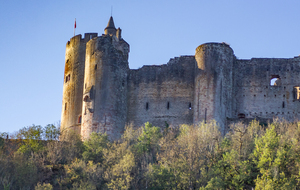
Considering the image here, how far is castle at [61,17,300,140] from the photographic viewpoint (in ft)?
153

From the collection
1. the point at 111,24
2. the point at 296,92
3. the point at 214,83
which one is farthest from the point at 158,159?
→ the point at 111,24

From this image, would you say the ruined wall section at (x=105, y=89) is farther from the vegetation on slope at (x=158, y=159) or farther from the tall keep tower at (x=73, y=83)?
the tall keep tower at (x=73, y=83)

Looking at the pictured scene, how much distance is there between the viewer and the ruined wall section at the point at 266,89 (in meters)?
48.0

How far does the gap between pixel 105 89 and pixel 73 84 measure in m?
5.38

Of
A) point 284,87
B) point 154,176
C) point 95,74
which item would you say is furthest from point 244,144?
point 95,74

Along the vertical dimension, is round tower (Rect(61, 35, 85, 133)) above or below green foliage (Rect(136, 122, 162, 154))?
above

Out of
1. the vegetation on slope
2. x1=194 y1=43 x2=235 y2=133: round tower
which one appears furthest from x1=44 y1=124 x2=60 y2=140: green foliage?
x1=194 y1=43 x2=235 y2=133: round tower

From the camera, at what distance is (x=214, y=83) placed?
153 ft

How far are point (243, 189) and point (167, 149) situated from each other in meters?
6.15

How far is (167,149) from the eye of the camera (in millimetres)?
41312

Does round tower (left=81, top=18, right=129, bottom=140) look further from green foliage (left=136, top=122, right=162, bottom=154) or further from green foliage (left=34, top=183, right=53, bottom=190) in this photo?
green foliage (left=34, top=183, right=53, bottom=190)

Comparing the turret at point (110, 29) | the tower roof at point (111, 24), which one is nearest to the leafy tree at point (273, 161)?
the turret at point (110, 29)

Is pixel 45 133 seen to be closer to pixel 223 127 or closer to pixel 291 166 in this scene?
pixel 223 127

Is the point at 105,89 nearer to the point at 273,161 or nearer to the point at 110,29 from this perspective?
the point at 110,29
